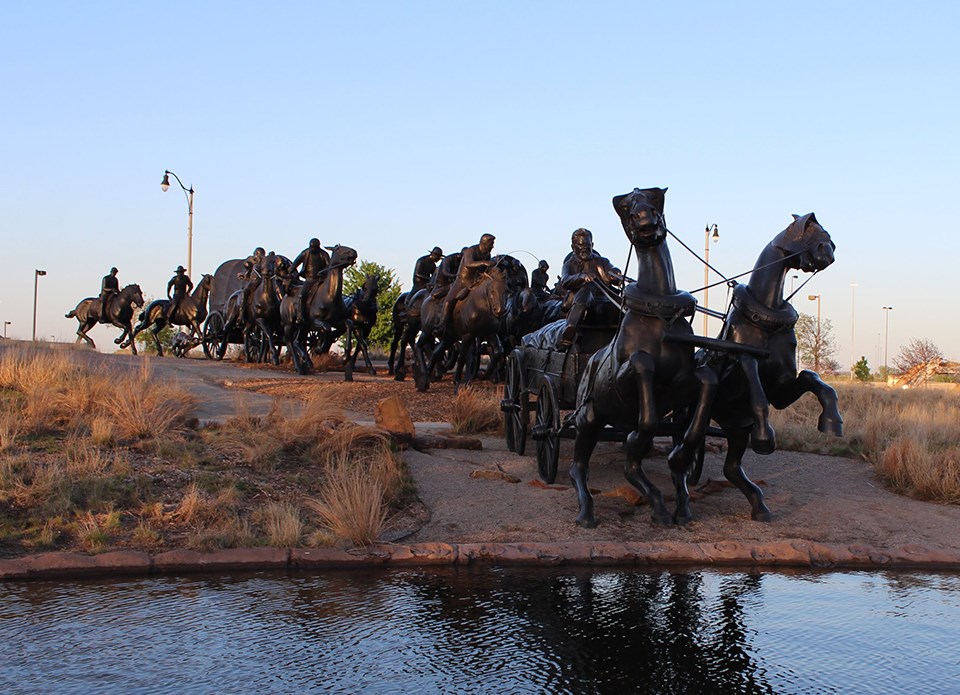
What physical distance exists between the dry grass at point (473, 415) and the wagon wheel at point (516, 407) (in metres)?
0.96

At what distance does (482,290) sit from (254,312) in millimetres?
10479

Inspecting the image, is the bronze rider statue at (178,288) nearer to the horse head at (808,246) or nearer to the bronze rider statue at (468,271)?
the bronze rider statue at (468,271)

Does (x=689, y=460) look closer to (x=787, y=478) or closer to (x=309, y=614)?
(x=787, y=478)

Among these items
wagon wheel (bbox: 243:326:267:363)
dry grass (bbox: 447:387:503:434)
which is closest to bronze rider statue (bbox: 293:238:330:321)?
wagon wheel (bbox: 243:326:267:363)

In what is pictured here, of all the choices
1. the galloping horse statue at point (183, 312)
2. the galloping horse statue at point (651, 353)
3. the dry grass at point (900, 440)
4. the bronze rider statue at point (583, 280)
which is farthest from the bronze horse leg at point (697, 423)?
the galloping horse statue at point (183, 312)

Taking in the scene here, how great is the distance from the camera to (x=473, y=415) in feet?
45.5

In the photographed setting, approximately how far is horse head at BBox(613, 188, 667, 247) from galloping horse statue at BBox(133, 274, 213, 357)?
91.9 feet

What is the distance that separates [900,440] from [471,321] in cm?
770

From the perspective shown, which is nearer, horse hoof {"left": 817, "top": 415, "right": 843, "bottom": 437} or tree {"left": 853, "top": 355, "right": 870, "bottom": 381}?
horse hoof {"left": 817, "top": 415, "right": 843, "bottom": 437}

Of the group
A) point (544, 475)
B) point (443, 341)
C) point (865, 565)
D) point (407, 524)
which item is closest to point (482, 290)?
point (443, 341)

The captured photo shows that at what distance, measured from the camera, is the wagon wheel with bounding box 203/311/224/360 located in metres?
33.3

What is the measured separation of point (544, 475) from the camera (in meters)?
10.5

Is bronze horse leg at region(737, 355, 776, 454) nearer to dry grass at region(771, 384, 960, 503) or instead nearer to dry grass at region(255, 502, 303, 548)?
dry grass at region(771, 384, 960, 503)

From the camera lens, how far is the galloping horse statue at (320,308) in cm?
2219
